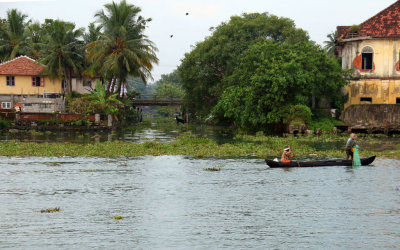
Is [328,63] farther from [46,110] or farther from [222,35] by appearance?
[46,110]

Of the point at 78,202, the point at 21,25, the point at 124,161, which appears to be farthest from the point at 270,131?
the point at 21,25

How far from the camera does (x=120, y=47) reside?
6606 centimetres

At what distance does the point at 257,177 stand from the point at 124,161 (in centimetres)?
948

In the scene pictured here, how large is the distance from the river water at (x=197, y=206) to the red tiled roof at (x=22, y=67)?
143 ft

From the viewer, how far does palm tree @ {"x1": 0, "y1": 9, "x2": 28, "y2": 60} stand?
7625 centimetres

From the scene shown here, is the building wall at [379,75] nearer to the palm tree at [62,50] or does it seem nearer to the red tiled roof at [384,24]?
the red tiled roof at [384,24]

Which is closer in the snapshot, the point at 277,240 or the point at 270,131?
the point at 277,240

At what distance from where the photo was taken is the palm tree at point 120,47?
64.4 m

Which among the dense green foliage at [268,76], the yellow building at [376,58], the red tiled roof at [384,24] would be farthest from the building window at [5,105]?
the red tiled roof at [384,24]

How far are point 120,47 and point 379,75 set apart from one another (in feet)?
101

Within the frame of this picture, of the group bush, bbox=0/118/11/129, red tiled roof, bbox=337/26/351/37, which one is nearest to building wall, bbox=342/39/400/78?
red tiled roof, bbox=337/26/351/37

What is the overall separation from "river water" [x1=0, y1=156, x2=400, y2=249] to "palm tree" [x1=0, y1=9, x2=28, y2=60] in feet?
168

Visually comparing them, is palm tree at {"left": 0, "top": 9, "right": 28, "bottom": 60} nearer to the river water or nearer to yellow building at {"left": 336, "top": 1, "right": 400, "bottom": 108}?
yellow building at {"left": 336, "top": 1, "right": 400, "bottom": 108}

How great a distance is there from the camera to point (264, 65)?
53688 millimetres
